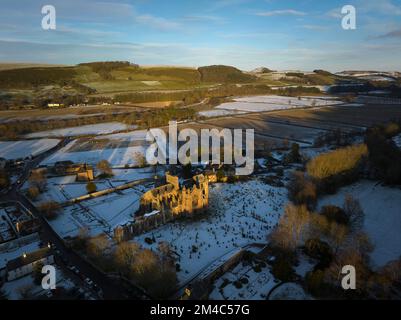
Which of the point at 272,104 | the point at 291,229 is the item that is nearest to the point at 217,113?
the point at 272,104

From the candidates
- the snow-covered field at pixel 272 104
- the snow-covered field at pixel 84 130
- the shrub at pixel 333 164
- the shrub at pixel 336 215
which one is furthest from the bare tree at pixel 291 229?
the snow-covered field at pixel 272 104

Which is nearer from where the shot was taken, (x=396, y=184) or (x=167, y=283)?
(x=167, y=283)

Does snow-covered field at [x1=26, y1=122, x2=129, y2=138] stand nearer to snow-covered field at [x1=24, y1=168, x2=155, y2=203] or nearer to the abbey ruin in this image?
snow-covered field at [x1=24, y1=168, x2=155, y2=203]

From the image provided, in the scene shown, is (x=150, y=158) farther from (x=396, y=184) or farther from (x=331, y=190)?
(x=396, y=184)

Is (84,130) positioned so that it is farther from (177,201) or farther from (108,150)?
(177,201)

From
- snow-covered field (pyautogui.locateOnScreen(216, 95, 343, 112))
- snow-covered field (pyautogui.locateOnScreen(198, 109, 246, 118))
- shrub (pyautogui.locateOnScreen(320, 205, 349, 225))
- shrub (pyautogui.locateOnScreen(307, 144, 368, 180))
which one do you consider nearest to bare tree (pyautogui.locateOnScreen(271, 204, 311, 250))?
shrub (pyautogui.locateOnScreen(320, 205, 349, 225))

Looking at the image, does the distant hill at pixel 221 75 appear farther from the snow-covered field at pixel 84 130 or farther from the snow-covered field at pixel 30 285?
the snow-covered field at pixel 30 285

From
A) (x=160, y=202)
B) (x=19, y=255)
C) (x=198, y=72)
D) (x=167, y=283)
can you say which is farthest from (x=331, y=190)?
(x=198, y=72)
